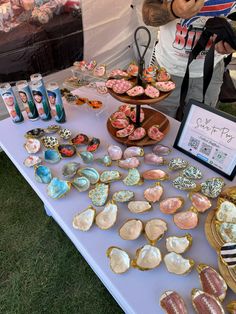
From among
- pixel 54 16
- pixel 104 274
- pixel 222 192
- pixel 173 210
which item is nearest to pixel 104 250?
pixel 104 274

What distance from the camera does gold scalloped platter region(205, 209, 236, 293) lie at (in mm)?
499

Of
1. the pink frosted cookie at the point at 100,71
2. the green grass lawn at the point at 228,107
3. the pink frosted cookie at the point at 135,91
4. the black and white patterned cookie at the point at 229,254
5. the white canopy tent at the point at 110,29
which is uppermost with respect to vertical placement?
the pink frosted cookie at the point at 135,91

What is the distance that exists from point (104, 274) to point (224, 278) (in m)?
0.25

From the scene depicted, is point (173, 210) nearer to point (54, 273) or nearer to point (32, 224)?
point (54, 273)

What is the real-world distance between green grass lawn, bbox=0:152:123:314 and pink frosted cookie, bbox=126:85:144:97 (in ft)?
2.45

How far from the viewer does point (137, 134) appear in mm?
843

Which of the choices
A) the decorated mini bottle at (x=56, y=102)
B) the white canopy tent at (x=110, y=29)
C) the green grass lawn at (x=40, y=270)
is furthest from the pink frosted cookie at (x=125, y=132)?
the white canopy tent at (x=110, y=29)

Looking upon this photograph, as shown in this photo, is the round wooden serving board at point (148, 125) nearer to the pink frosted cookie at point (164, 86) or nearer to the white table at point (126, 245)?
the white table at point (126, 245)

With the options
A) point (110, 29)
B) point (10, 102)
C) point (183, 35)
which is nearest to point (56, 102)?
point (10, 102)

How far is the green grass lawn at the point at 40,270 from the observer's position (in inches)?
37.8

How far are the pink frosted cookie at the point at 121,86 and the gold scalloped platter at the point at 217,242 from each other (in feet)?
1.44

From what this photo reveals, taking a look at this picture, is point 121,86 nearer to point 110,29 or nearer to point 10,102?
point 10,102

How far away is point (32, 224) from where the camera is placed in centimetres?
122

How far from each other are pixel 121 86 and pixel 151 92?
0.32 feet
